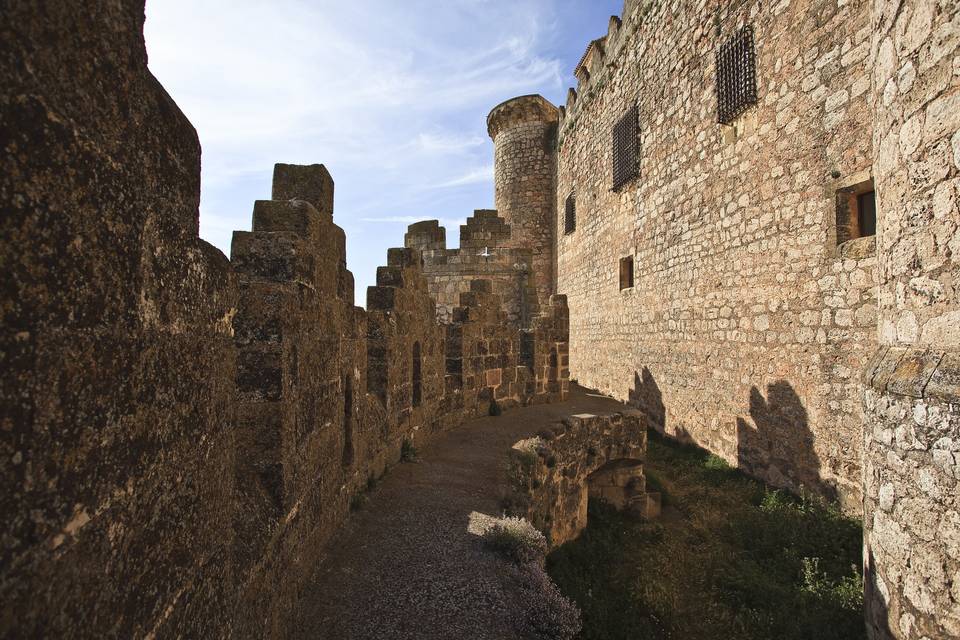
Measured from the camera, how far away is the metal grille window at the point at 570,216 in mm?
15573

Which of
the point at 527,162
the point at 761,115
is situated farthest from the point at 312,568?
the point at 527,162

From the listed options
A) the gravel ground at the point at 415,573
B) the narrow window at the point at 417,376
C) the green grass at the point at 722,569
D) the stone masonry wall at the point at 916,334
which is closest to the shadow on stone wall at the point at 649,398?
the green grass at the point at 722,569

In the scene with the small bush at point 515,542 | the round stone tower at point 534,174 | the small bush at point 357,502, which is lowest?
the small bush at point 515,542


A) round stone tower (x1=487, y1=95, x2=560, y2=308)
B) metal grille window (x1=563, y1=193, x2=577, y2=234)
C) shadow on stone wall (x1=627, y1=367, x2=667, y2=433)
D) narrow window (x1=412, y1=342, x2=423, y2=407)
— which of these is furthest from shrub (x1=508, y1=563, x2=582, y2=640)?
round stone tower (x1=487, y1=95, x2=560, y2=308)

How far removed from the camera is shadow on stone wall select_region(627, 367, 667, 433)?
10.0 m

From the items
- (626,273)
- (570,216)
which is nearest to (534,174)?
(570,216)

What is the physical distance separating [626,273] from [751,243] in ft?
14.6

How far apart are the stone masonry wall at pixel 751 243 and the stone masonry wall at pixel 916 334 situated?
2515mm

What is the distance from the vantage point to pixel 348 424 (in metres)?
4.53

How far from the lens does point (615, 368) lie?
40.0 feet

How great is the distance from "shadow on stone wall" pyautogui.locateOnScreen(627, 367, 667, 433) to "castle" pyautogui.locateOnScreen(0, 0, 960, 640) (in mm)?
75

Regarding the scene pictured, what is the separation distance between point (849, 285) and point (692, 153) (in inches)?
155

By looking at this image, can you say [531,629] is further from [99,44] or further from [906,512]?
[99,44]

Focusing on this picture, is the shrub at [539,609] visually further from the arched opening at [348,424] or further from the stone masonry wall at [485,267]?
the stone masonry wall at [485,267]
